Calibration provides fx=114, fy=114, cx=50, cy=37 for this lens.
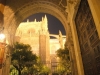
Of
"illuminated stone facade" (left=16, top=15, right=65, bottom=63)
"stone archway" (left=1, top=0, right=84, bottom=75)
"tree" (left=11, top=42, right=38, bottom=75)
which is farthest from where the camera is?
"illuminated stone facade" (left=16, top=15, right=65, bottom=63)

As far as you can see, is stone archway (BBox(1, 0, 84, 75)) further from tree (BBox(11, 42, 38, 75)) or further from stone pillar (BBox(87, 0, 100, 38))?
stone pillar (BBox(87, 0, 100, 38))

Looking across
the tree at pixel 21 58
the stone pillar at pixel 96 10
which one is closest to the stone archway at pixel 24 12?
the tree at pixel 21 58

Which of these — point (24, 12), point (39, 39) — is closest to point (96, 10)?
point (24, 12)

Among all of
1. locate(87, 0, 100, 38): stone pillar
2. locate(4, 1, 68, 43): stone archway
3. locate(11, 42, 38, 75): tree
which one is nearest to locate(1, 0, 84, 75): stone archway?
locate(4, 1, 68, 43): stone archway

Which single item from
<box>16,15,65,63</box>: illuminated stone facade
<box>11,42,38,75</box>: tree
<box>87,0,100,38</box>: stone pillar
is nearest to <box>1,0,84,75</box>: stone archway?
<box>11,42,38,75</box>: tree

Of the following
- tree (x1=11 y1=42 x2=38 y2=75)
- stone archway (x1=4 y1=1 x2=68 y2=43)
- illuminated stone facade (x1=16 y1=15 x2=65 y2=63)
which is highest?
illuminated stone facade (x1=16 y1=15 x2=65 y2=63)

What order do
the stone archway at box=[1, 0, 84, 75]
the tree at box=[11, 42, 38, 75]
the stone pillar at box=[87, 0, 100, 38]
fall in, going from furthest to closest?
the tree at box=[11, 42, 38, 75], the stone archway at box=[1, 0, 84, 75], the stone pillar at box=[87, 0, 100, 38]

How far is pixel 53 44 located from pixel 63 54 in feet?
64.0

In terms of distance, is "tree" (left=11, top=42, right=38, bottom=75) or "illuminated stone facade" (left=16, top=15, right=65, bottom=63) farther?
"illuminated stone facade" (left=16, top=15, right=65, bottom=63)

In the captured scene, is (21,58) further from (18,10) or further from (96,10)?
(96,10)

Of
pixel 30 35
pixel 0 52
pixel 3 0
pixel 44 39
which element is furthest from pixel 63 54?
pixel 30 35

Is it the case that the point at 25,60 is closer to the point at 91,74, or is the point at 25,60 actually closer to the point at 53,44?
the point at 91,74

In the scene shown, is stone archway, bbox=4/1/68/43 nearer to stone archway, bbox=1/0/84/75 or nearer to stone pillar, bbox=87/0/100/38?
stone archway, bbox=1/0/84/75

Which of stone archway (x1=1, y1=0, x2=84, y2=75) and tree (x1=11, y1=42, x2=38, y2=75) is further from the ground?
stone archway (x1=1, y1=0, x2=84, y2=75)
